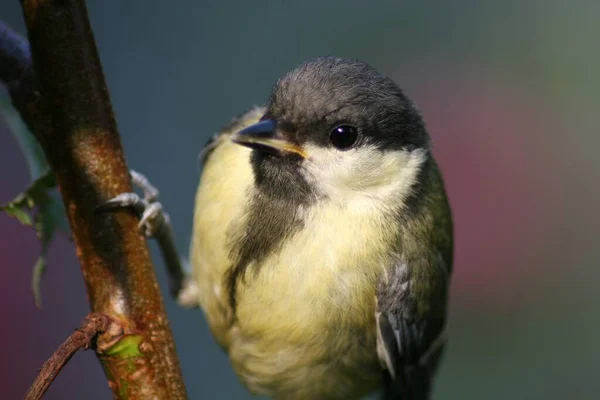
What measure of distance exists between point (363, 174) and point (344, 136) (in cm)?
8

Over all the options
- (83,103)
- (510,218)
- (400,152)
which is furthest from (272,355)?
(510,218)

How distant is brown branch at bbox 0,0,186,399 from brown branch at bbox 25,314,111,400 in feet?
0.08

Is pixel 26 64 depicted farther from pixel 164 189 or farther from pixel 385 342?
pixel 164 189

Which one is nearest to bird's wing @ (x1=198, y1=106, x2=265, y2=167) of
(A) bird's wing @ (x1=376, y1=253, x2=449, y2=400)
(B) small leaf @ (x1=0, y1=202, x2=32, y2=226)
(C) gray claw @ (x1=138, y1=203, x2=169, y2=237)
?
(C) gray claw @ (x1=138, y1=203, x2=169, y2=237)

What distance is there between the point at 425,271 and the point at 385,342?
16cm

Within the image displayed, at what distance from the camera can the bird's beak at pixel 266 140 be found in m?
1.30

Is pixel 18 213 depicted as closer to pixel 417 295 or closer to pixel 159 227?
pixel 159 227

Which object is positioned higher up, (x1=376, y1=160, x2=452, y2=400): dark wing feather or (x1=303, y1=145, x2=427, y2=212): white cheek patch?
(x1=303, y1=145, x2=427, y2=212): white cheek patch

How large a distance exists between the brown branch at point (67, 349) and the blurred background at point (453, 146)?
2.10ft

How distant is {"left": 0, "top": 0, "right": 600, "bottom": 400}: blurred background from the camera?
2074 mm

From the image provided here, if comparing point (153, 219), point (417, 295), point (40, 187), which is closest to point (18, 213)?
point (40, 187)

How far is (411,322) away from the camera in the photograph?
158cm

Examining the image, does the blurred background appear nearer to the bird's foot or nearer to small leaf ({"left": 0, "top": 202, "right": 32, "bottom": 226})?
the bird's foot

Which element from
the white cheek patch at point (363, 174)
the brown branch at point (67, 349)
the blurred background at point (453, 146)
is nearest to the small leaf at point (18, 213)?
the brown branch at point (67, 349)
